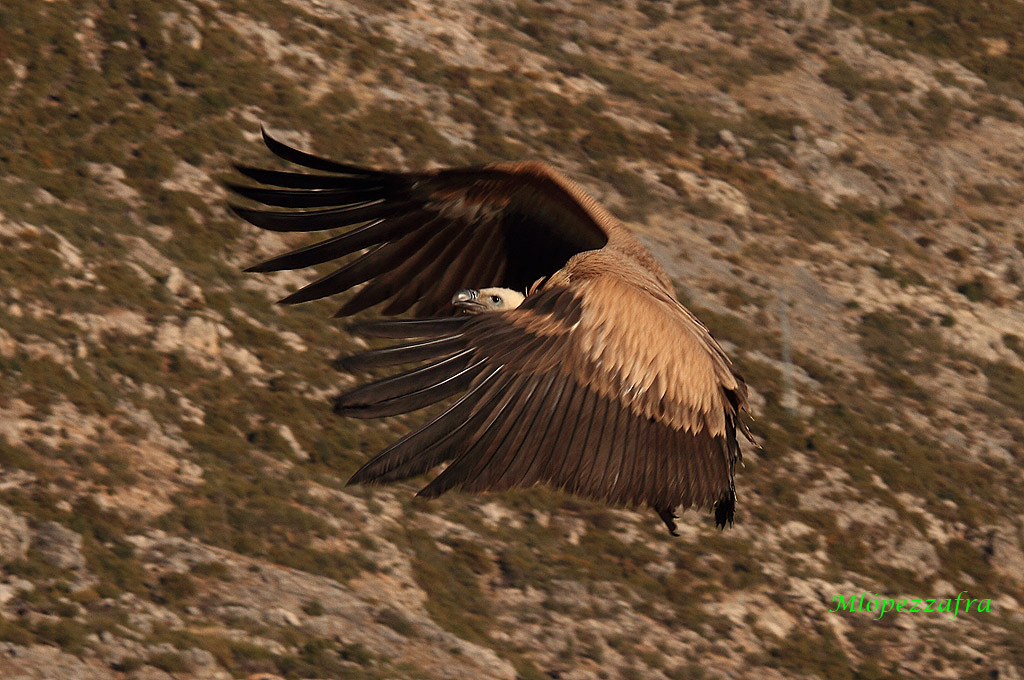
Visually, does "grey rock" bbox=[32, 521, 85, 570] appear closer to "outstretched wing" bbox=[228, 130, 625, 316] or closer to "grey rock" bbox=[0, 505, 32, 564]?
"grey rock" bbox=[0, 505, 32, 564]

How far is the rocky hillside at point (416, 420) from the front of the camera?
13.6m

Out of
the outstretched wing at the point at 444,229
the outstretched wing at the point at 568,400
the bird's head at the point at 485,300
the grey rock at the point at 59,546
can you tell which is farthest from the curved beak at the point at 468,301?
the grey rock at the point at 59,546

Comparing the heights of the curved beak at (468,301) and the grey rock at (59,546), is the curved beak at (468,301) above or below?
above

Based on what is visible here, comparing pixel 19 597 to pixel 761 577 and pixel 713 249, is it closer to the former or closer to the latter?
pixel 761 577

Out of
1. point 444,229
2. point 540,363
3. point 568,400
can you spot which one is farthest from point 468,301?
point 444,229

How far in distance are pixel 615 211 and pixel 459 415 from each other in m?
16.9

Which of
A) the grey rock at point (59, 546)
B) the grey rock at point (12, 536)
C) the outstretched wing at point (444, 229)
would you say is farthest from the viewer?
the grey rock at point (59, 546)

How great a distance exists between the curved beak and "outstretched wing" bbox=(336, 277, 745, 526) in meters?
0.52

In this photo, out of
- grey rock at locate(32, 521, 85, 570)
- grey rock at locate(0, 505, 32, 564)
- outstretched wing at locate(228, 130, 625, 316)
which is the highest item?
outstretched wing at locate(228, 130, 625, 316)

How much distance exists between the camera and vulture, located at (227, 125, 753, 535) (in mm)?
6754

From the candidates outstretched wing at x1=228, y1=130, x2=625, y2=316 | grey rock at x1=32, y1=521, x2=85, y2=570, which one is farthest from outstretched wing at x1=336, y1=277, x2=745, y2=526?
grey rock at x1=32, y1=521, x2=85, y2=570

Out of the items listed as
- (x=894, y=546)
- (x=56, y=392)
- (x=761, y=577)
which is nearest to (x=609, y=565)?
(x=761, y=577)

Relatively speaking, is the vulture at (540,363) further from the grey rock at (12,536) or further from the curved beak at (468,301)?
the grey rock at (12,536)

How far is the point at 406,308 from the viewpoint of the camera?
10.0m
